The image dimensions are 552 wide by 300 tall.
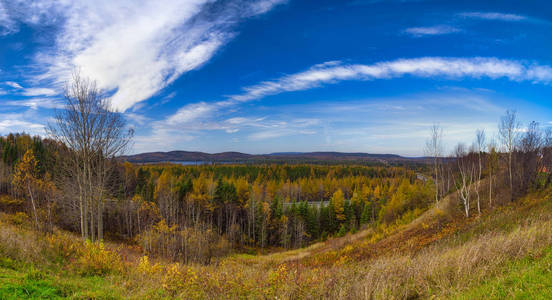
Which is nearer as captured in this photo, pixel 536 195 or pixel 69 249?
pixel 69 249

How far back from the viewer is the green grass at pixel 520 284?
397cm

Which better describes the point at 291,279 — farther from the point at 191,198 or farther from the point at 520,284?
the point at 191,198

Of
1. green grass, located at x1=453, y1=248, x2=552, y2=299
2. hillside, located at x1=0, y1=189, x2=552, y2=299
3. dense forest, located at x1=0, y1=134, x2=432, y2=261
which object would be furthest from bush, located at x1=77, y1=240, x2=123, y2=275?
dense forest, located at x1=0, y1=134, x2=432, y2=261

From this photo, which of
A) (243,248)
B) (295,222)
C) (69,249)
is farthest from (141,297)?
(295,222)

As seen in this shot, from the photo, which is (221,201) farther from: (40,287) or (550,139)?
(550,139)

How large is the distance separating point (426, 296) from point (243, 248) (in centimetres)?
3799

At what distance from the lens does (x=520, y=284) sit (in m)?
4.30

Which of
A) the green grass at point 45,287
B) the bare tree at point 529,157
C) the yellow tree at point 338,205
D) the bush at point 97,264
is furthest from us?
the yellow tree at point 338,205

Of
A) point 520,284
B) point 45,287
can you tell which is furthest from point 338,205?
point 45,287

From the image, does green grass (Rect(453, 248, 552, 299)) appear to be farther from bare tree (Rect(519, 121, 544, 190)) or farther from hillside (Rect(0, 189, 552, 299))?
bare tree (Rect(519, 121, 544, 190))

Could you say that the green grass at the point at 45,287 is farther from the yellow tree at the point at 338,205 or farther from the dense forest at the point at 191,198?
the yellow tree at the point at 338,205

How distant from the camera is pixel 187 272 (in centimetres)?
640

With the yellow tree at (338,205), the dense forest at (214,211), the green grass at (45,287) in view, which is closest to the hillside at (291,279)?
the green grass at (45,287)

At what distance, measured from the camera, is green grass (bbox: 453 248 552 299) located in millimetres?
3970
